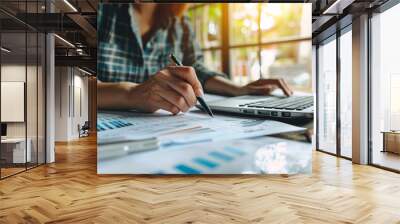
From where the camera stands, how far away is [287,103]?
5.77m

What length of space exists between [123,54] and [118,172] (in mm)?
1828

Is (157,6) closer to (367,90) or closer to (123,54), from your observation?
(123,54)

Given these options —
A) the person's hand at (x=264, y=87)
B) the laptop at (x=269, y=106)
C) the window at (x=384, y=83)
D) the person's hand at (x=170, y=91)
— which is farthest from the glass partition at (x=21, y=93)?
the window at (x=384, y=83)

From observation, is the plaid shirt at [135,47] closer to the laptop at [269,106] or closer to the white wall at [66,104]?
the laptop at [269,106]

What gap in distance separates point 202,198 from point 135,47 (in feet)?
8.64

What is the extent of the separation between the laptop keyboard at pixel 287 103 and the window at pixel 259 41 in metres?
0.16

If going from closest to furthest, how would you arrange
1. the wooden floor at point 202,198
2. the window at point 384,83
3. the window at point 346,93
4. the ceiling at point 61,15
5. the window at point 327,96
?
the wooden floor at point 202,198 < the ceiling at point 61,15 < the window at point 384,83 < the window at point 346,93 < the window at point 327,96

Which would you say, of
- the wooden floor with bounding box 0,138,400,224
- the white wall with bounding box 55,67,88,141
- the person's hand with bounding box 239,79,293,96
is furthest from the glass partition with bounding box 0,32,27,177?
the white wall with bounding box 55,67,88,141

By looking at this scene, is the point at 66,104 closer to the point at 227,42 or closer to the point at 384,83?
the point at 227,42

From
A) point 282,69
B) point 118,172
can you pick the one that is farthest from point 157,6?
point 118,172

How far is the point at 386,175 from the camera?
612 cm

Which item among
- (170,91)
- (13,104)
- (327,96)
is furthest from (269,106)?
(327,96)

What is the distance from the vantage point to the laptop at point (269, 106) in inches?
225

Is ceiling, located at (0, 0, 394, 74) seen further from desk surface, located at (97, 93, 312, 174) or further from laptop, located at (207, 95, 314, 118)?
desk surface, located at (97, 93, 312, 174)
